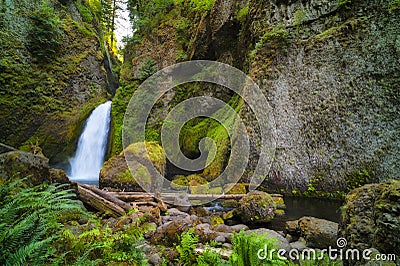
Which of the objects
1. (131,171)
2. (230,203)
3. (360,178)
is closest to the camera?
(360,178)

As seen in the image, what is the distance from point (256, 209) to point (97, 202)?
11.9 feet

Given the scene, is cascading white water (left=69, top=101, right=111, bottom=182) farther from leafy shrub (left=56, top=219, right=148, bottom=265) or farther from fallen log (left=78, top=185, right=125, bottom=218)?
leafy shrub (left=56, top=219, right=148, bottom=265)

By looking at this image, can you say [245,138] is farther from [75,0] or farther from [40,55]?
[75,0]

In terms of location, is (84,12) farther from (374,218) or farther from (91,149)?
(374,218)

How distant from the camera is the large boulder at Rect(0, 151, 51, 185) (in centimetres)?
334

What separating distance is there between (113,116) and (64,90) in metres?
3.37

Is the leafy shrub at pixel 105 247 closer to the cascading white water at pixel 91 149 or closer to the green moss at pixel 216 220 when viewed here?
the green moss at pixel 216 220

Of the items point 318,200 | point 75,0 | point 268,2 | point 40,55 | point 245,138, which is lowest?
point 318,200

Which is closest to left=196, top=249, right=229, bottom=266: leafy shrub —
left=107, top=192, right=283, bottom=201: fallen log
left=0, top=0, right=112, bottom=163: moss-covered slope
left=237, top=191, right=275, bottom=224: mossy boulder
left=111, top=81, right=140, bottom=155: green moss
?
left=237, top=191, right=275, bottom=224: mossy boulder

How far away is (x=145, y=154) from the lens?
806 cm

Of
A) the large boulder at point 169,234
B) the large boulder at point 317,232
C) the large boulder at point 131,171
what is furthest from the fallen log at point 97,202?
the large boulder at point 317,232

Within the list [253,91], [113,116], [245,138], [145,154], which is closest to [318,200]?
[245,138]

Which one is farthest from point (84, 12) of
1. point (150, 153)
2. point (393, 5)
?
point (393, 5)

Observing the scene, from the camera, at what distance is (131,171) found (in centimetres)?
733
